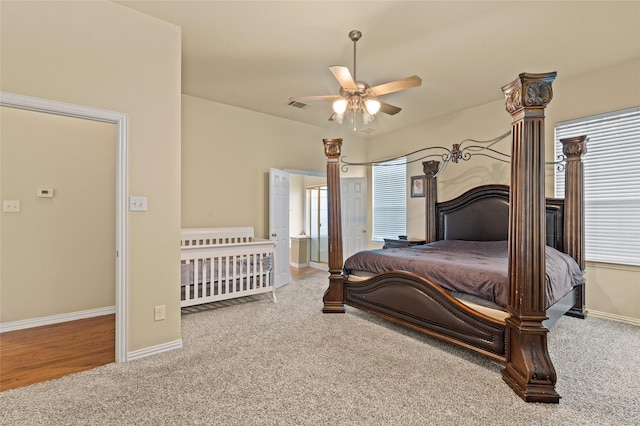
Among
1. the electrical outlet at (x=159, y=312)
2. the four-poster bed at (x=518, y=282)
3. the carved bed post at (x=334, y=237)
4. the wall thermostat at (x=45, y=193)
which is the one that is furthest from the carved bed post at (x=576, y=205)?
the wall thermostat at (x=45, y=193)

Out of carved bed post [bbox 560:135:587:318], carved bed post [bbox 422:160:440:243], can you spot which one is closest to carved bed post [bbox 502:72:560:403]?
carved bed post [bbox 560:135:587:318]

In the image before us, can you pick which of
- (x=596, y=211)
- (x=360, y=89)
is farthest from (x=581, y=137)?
(x=360, y=89)

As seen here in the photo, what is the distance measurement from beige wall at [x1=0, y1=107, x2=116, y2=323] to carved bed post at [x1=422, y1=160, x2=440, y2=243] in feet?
14.6

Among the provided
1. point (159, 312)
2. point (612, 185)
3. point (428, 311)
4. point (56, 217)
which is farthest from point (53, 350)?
point (612, 185)

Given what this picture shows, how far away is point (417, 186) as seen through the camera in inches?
211

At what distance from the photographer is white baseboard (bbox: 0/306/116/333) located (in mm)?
3078

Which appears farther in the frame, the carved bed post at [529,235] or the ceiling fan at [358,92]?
the ceiling fan at [358,92]

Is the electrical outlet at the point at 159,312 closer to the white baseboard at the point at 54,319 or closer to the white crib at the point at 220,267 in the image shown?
the white crib at the point at 220,267

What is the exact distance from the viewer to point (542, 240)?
2.00 metres

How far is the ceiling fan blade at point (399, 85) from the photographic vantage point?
8.48 ft

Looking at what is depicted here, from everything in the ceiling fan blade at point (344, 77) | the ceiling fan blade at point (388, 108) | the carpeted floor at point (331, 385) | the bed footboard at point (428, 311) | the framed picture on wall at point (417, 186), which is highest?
the ceiling fan blade at point (344, 77)

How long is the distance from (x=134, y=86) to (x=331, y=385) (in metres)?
2.75

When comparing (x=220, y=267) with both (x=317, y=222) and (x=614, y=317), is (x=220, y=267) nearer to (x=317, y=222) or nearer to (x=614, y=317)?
(x=317, y=222)

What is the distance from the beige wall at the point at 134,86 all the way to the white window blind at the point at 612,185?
4.57 m
